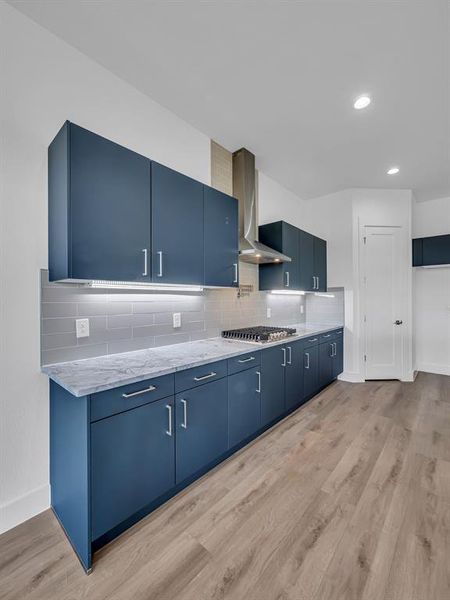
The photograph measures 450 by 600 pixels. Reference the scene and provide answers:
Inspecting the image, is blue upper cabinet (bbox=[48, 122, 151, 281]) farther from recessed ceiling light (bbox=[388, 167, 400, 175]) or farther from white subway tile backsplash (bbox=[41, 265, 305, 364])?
recessed ceiling light (bbox=[388, 167, 400, 175])

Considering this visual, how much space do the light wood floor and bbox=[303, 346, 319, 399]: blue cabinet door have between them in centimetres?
93

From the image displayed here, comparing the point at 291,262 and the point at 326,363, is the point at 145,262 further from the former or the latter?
the point at 326,363

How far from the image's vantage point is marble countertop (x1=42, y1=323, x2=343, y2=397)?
1.38 m

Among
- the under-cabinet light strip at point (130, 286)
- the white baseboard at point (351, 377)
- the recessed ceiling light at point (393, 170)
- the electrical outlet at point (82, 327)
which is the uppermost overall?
the recessed ceiling light at point (393, 170)

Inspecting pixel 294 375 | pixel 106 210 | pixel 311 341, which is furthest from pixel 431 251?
pixel 106 210

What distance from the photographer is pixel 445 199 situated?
4684 millimetres

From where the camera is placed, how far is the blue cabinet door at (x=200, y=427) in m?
1.75

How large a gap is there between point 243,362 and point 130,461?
1.10 metres

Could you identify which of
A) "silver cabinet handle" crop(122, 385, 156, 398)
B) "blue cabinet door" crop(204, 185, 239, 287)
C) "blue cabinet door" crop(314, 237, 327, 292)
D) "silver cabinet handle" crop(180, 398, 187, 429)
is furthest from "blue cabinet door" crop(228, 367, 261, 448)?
"blue cabinet door" crop(314, 237, 327, 292)

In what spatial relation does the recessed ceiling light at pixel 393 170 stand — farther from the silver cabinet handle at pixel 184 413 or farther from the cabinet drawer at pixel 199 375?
the silver cabinet handle at pixel 184 413

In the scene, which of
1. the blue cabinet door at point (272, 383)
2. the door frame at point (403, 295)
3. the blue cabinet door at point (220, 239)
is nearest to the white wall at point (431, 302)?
the door frame at point (403, 295)

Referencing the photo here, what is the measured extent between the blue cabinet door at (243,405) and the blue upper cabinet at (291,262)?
1.42 m

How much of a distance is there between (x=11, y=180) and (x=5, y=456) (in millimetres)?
1604

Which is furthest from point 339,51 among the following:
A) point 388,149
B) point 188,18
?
point 388,149
